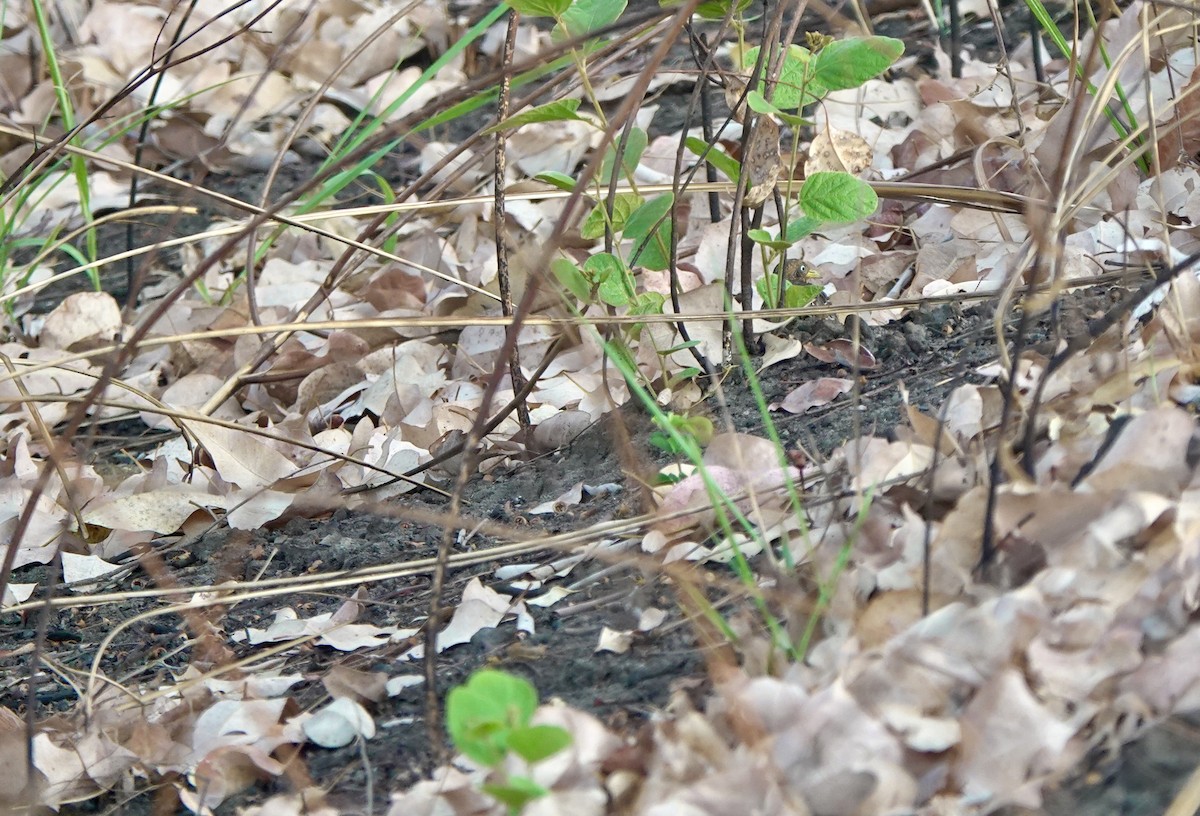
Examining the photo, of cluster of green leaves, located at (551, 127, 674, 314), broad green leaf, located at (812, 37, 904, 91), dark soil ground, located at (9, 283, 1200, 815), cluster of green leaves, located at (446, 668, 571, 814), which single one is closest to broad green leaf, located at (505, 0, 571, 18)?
cluster of green leaves, located at (551, 127, 674, 314)

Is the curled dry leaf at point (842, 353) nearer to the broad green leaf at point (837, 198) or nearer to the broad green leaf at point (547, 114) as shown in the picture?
the broad green leaf at point (837, 198)

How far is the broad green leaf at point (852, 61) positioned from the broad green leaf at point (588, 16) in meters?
0.21

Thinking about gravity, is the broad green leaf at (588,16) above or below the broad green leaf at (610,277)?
above

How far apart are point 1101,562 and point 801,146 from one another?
1.37 metres

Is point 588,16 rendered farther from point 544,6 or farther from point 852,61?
point 852,61

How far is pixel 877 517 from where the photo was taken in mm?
954

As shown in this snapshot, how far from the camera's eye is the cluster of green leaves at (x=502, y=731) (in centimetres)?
70

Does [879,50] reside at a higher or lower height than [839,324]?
higher

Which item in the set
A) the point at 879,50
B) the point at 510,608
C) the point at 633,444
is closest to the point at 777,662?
the point at 510,608

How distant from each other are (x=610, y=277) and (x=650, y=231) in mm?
71

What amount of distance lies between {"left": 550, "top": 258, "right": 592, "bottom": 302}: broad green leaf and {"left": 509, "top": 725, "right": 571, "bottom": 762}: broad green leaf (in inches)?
24.7

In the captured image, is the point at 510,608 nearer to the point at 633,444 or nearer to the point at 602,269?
the point at 633,444

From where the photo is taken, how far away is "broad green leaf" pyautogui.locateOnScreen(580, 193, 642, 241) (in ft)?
4.50

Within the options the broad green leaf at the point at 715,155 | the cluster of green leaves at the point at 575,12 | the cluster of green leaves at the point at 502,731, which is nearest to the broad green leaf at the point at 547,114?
the cluster of green leaves at the point at 575,12
